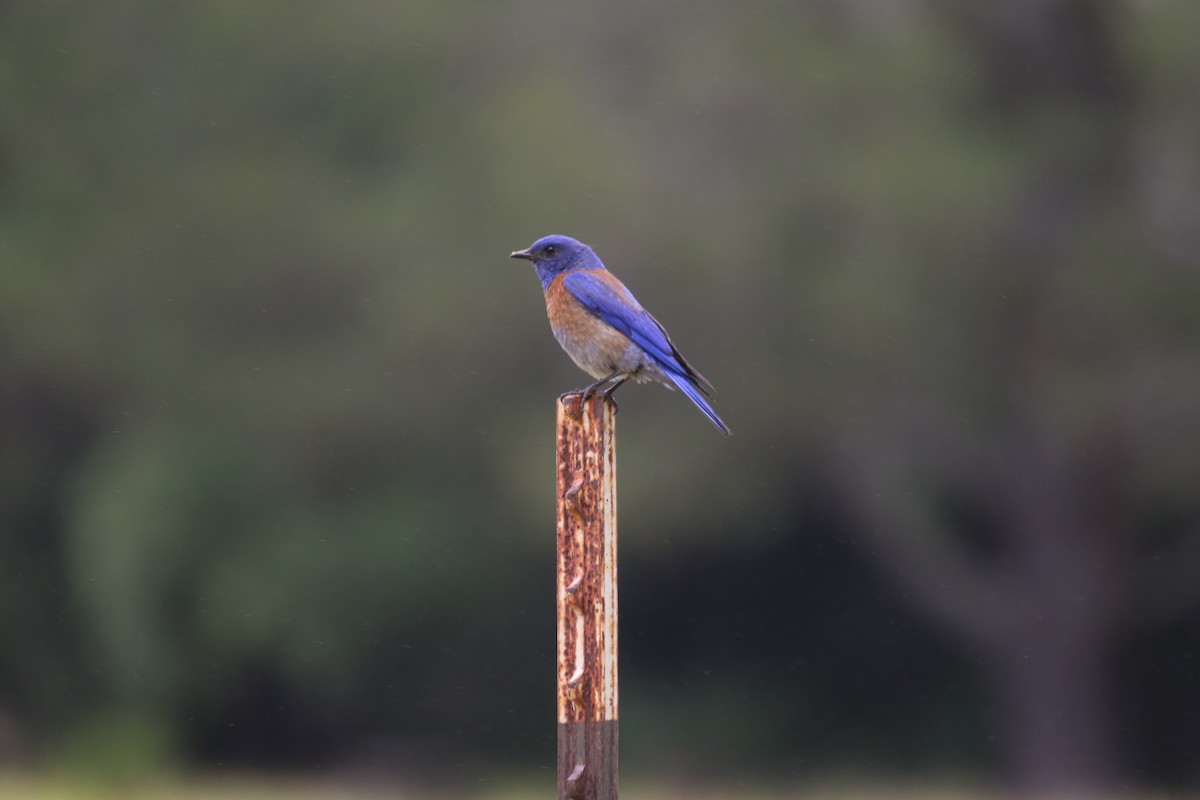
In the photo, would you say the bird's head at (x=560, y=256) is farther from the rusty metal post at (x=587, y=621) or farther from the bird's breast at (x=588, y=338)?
the rusty metal post at (x=587, y=621)

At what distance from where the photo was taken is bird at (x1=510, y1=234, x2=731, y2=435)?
602cm

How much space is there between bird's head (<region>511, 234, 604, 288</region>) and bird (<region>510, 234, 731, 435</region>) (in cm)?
15

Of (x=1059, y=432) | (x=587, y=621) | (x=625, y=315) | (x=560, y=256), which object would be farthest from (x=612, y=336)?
(x=1059, y=432)

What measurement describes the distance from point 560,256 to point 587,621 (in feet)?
8.36

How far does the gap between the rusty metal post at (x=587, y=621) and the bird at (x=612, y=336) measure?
37.5 inches

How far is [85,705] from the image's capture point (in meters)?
14.1

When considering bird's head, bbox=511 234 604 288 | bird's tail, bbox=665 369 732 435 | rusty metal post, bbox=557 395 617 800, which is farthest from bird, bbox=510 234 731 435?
rusty metal post, bbox=557 395 617 800

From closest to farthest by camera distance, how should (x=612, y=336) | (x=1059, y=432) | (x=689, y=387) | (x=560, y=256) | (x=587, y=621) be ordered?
(x=587, y=621), (x=689, y=387), (x=612, y=336), (x=560, y=256), (x=1059, y=432)

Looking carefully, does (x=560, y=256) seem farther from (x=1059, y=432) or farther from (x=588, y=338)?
(x=1059, y=432)

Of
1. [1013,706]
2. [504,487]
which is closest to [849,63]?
[504,487]

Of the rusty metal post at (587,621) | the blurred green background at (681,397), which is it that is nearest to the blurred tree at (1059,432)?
the blurred green background at (681,397)

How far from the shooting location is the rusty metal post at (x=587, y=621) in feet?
15.2

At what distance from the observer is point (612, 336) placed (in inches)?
243

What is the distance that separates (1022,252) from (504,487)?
13.2ft
